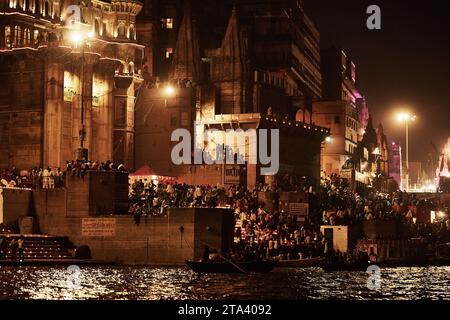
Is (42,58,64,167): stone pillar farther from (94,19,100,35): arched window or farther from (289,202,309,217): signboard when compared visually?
(289,202,309,217): signboard

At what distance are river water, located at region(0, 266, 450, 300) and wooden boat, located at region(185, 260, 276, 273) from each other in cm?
36

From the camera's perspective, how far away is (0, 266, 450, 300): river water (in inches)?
2037

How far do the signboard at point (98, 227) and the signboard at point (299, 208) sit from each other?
1627cm

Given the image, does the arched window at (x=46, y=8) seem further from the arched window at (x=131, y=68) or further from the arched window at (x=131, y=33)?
the arched window at (x=131, y=68)

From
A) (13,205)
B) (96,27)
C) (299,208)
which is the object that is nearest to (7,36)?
(96,27)

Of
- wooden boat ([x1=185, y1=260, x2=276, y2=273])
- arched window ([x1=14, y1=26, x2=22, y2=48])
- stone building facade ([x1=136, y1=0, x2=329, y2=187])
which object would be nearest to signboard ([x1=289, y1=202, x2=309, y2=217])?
stone building facade ([x1=136, y1=0, x2=329, y2=187])

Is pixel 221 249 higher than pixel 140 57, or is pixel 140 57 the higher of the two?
pixel 140 57

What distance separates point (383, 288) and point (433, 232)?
3843cm

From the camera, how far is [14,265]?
63750 millimetres

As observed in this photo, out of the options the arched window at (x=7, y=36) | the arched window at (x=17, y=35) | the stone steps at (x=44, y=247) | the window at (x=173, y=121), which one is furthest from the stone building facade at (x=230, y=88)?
the stone steps at (x=44, y=247)

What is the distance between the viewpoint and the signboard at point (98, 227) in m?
68.4
